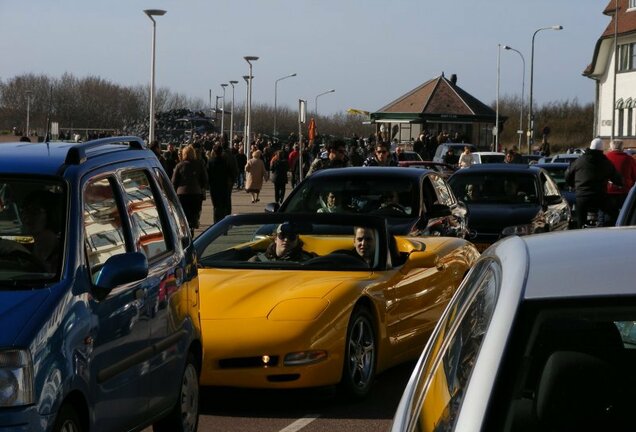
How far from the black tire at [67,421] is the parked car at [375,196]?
33.7 ft

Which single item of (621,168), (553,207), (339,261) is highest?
(621,168)

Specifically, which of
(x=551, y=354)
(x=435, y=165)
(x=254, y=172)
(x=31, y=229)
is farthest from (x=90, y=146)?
(x=435, y=165)

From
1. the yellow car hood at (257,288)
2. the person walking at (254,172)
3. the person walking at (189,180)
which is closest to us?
the yellow car hood at (257,288)

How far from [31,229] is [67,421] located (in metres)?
1.08

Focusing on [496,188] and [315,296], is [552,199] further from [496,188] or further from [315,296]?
[315,296]

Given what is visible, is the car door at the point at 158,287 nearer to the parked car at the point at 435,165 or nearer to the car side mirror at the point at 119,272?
the car side mirror at the point at 119,272

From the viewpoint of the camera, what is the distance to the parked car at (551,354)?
2.93 m

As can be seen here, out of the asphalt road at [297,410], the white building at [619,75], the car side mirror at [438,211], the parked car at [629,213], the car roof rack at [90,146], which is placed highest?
the white building at [619,75]

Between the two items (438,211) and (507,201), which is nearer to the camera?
(438,211)

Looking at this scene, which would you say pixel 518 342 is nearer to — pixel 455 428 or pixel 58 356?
pixel 455 428

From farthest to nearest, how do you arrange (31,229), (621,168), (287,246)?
(621,168) < (287,246) < (31,229)

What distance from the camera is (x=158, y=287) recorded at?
6.78m

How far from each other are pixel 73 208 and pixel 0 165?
51 centimetres

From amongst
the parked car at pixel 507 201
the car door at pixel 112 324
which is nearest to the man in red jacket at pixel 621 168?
the parked car at pixel 507 201
